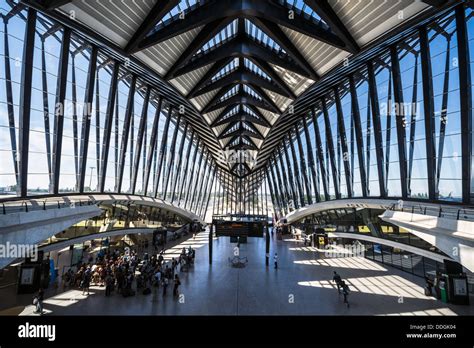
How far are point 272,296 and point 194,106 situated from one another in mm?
16630

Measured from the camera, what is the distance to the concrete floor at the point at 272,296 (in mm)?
9047

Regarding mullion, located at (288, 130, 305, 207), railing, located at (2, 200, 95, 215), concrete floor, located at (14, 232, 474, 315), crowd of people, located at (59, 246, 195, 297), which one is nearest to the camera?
railing, located at (2, 200, 95, 215)

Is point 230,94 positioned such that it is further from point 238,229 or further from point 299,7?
point 238,229

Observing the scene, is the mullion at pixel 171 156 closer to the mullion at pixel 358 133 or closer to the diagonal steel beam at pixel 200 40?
the diagonal steel beam at pixel 200 40

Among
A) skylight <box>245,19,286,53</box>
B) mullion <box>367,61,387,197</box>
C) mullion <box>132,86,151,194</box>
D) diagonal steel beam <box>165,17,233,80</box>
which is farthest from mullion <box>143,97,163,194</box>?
mullion <box>367,61,387,197</box>

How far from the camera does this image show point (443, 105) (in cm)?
1035

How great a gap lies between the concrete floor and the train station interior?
4.1 inches

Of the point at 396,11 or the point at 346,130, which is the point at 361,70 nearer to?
the point at 346,130

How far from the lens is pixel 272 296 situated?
10.7 meters

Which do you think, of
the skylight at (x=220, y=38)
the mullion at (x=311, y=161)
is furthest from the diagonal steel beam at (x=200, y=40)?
the mullion at (x=311, y=161)

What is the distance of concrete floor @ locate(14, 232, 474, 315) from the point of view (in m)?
9.05

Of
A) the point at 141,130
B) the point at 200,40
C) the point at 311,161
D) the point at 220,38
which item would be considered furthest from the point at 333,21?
the point at 311,161

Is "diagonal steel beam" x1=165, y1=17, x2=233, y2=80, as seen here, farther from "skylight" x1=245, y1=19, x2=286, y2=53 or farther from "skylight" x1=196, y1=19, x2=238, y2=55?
"skylight" x1=245, y1=19, x2=286, y2=53
